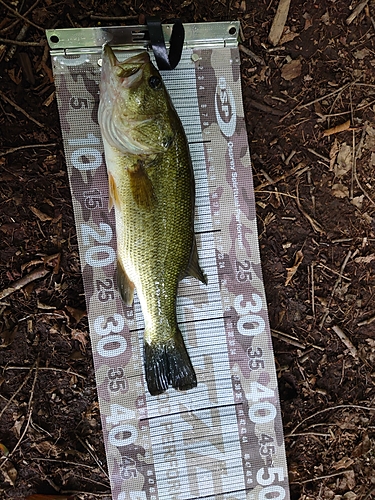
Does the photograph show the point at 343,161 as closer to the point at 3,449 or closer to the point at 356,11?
the point at 356,11

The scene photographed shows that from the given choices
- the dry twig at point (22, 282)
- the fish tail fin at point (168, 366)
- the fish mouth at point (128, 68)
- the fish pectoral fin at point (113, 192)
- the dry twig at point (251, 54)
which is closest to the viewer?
the fish mouth at point (128, 68)

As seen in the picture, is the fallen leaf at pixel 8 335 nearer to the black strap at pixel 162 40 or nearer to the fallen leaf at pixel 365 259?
the black strap at pixel 162 40

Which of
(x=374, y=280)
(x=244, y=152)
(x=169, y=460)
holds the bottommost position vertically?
(x=169, y=460)

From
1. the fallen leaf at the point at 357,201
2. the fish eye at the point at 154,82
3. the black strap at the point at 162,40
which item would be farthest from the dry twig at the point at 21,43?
the fallen leaf at the point at 357,201

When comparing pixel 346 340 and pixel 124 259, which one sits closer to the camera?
pixel 124 259

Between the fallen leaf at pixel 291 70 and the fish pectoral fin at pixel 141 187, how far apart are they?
42.8 inches

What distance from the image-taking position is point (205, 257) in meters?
2.56

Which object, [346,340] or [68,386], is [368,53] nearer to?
[346,340]

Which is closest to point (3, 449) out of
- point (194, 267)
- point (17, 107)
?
point (194, 267)

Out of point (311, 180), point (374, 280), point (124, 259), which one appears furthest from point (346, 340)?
point (124, 259)

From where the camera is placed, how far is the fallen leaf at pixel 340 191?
8.88ft

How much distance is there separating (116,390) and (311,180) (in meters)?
1.56

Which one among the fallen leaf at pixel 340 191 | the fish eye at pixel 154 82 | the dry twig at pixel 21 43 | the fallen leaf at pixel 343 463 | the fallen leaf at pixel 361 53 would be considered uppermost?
the dry twig at pixel 21 43

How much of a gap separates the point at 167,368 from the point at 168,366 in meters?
0.01
